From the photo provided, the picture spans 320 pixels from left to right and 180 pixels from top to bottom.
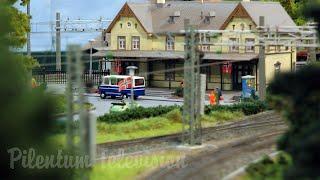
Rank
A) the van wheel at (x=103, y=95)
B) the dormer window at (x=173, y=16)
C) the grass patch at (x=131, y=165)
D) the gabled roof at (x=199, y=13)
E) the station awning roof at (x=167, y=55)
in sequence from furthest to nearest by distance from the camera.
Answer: the dormer window at (x=173, y=16)
the gabled roof at (x=199, y=13)
the station awning roof at (x=167, y=55)
the van wheel at (x=103, y=95)
the grass patch at (x=131, y=165)

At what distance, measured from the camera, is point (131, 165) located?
21234mm

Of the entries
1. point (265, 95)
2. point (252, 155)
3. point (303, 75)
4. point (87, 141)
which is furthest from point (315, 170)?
point (265, 95)

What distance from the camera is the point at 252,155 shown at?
22.7 metres

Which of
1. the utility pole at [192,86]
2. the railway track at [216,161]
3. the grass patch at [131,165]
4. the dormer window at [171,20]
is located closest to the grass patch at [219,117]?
the railway track at [216,161]

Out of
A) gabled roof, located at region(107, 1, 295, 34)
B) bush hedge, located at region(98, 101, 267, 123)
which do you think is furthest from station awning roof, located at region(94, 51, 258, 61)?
bush hedge, located at region(98, 101, 267, 123)

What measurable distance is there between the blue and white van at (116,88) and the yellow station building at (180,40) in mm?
3271

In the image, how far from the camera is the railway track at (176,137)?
24594 mm

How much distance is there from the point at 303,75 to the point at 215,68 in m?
38.3

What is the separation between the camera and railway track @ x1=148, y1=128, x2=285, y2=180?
19891 mm

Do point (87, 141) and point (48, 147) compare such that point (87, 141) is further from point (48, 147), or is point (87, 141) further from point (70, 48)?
point (48, 147)

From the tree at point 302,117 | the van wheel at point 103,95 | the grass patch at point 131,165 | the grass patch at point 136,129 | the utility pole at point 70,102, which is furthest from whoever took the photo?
the van wheel at point 103,95

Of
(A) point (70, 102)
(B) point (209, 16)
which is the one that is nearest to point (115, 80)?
(B) point (209, 16)

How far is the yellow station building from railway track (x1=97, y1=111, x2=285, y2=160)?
17.3 m

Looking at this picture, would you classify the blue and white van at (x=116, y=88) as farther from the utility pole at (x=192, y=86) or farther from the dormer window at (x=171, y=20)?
the utility pole at (x=192, y=86)
